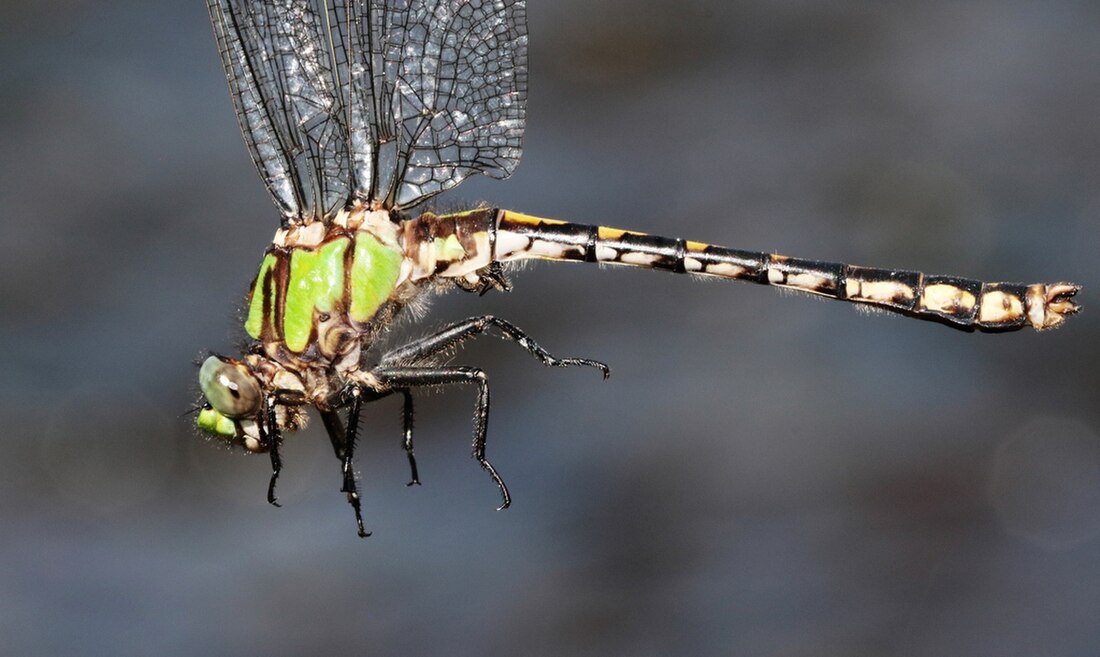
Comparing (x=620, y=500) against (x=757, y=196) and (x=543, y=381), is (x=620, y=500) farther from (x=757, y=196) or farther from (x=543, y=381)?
(x=757, y=196)

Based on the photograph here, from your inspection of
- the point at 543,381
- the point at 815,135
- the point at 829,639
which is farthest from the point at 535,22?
the point at 829,639

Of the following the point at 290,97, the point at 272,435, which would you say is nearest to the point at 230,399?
the point at 272,435

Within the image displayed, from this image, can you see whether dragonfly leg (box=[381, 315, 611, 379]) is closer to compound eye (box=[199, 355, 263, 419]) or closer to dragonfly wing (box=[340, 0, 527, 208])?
compound eye (box=[199, 355, 263, 419])

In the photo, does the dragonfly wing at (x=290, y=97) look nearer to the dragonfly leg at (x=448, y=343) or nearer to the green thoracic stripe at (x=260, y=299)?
the green thoracic stripe at (x=260, y=299)

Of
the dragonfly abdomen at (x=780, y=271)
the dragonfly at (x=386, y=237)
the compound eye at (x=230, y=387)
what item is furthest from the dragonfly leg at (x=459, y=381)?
the dragonfly abdomen at (x=780, y=271)

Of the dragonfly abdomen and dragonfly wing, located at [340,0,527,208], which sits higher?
dragonfly wing, located at [340,0,527,208]

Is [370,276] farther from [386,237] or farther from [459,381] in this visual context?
[459,381]

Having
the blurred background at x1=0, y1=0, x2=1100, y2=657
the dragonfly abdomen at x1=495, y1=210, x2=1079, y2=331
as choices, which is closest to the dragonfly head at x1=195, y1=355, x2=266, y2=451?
the dragonfly abdomen at x1=495, y1=210, x2=1079, y2=331
